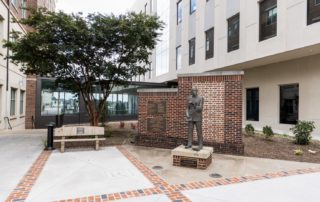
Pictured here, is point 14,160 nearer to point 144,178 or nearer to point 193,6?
point 144,178

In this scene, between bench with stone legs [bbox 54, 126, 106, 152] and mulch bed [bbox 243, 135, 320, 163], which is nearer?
mulch bed [bbox 243, 135, 320, 163]

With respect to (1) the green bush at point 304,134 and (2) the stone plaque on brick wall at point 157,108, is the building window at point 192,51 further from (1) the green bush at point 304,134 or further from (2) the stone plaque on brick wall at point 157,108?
(2) the stone plaque on brick wall at point 157,108

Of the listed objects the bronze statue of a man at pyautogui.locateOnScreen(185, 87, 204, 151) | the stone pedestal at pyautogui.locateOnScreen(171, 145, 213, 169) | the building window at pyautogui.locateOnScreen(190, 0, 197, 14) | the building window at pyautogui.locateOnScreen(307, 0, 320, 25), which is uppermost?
the building window at pyautogui.locateOnScreen(190, 0, 197, 14)

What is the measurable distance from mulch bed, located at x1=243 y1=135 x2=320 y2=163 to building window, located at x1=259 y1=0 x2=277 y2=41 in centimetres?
583

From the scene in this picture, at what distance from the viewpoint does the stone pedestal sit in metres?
6.15

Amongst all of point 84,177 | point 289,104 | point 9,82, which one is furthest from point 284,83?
point 9,82

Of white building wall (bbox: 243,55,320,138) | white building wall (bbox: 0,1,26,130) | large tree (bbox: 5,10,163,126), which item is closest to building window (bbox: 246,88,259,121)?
white building wall (bbox: 243,55,320,138)

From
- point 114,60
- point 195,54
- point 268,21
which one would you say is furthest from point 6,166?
point 195,54

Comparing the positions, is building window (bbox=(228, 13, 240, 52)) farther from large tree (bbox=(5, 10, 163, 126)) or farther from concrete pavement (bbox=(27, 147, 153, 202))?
concrete pavement (bbox=(27, 147, 153, 202))

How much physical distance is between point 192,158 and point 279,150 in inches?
175

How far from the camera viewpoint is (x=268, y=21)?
1263 centimetres

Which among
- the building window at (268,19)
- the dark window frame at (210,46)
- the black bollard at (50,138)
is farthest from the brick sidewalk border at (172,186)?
the dark window frame at (210,46)

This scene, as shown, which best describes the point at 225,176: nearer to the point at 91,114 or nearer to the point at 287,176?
the point at 287,176

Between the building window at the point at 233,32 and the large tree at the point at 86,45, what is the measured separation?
5960 mm
